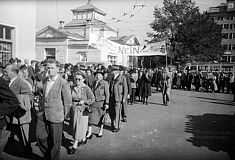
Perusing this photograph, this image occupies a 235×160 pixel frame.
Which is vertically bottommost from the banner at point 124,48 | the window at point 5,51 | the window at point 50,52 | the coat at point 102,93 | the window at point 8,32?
the coat at point 102,93

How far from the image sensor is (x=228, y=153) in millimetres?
5000

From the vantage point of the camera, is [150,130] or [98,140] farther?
[150,130]

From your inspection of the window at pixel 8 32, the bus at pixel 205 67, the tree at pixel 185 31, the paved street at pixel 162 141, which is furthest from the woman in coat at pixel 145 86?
the bus at pixel 205 67

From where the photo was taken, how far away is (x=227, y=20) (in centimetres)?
6512

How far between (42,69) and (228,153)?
5081mm

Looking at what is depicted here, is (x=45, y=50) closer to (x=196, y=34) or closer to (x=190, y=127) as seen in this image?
(x=196, y=34)

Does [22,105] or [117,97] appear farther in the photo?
[117,97]

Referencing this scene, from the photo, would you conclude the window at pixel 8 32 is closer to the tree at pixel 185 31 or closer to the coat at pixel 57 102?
the coat at pixel 57 102

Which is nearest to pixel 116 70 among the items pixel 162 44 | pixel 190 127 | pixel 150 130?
pixel 150 130

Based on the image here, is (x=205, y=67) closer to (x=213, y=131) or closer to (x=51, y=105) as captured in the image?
(x=213, y=131)

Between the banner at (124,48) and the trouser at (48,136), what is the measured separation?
28.6 ft

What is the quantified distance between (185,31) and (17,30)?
2735 cm

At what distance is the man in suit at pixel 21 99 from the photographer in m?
4.59

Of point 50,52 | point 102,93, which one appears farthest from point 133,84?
point 50,52
